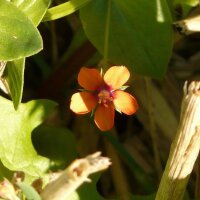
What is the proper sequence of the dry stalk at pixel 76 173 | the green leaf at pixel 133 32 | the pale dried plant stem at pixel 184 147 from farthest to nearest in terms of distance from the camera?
the green leaf at pixel 133 32, the pale dried plant stem at pixel 184 147, the dry stalk at pixel 76 173

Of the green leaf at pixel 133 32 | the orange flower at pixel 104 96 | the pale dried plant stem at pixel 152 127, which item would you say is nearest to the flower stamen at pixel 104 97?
the orange flower at pixel 104 96

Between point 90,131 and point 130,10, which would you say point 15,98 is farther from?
point 90,131

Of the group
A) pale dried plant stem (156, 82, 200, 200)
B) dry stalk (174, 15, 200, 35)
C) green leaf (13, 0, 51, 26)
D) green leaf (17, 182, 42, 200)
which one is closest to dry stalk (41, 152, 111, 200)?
green leaf (17, 182, 42, 200)

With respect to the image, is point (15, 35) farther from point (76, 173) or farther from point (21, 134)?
point (76, 173)

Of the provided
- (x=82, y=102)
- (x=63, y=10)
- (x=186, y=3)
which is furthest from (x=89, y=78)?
(x=186, y=3)

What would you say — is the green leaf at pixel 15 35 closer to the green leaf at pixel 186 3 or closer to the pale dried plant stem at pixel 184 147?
the pale dried plant stem at pixel 184 147
